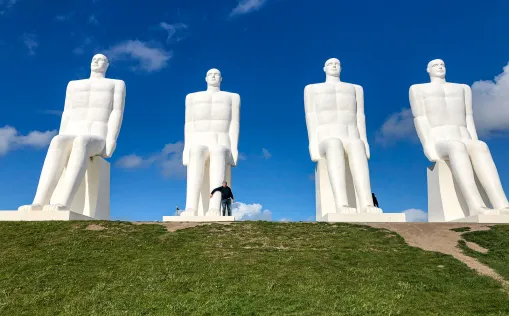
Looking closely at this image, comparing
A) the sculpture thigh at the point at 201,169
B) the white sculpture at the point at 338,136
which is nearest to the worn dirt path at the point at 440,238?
the white sculpture at the point at 338,136

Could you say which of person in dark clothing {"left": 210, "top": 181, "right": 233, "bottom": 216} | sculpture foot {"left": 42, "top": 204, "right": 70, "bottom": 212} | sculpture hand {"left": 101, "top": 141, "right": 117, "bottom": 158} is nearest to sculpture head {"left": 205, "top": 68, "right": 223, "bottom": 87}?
sculpture hand {"left": 101, "top": 141, "right": 117, "bottom": 158}

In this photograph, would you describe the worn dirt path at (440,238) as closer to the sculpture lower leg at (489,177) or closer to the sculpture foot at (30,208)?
the sculpture lower leg at (489,177)

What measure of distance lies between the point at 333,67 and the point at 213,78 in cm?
415

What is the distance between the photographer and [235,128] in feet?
61.5

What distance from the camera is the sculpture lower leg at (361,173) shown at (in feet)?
54.6

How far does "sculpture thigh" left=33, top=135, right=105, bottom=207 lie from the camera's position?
1608 cm

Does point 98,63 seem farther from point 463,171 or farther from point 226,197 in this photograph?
point 463,171

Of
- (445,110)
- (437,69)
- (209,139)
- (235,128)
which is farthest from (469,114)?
(209,139)

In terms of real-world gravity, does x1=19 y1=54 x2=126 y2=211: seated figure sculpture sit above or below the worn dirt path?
above

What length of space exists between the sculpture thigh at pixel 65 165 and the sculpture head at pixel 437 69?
11.6 meters

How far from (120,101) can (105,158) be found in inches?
77.0

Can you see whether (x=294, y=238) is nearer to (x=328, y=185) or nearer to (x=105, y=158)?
(x=328, y=185)

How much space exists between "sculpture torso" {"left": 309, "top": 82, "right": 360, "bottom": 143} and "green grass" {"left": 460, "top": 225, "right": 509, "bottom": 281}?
564 centimetres

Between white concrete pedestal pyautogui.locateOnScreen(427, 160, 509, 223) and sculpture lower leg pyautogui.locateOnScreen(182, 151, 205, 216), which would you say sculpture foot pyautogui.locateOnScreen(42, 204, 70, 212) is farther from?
white concrete pedestal pyautogui.locateOnScreen(427, 160, 509, 223)
